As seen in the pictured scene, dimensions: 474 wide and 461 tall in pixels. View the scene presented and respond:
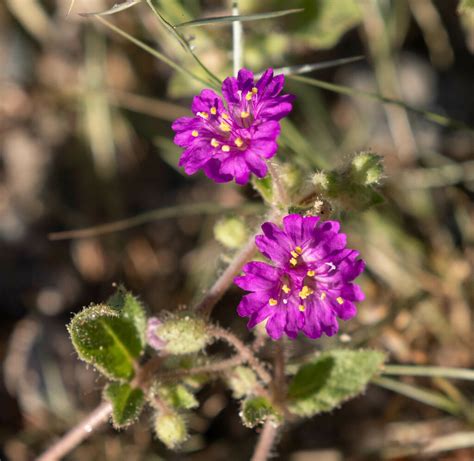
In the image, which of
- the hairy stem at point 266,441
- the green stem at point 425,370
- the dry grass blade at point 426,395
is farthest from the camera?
the dry grass blade at point 426,395

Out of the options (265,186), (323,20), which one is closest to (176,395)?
(265,186)

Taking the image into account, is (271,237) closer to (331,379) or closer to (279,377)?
(279,377)

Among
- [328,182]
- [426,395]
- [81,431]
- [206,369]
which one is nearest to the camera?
[328,182]

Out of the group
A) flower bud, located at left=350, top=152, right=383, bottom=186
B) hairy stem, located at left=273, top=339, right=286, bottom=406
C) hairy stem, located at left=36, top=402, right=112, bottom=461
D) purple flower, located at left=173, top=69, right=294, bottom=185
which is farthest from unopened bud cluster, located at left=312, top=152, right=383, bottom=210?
hairy stem, located at left=36, top=402, right=112, bottom=461

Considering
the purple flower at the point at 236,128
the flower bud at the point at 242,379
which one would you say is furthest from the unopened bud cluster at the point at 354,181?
the flower bud at the point at 242,379

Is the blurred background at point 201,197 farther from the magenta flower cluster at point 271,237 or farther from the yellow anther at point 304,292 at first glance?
the yellow anther at point 304,292

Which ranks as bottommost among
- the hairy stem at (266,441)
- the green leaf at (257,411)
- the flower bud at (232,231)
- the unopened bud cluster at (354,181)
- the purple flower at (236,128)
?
the hairy stem at (266,441)
